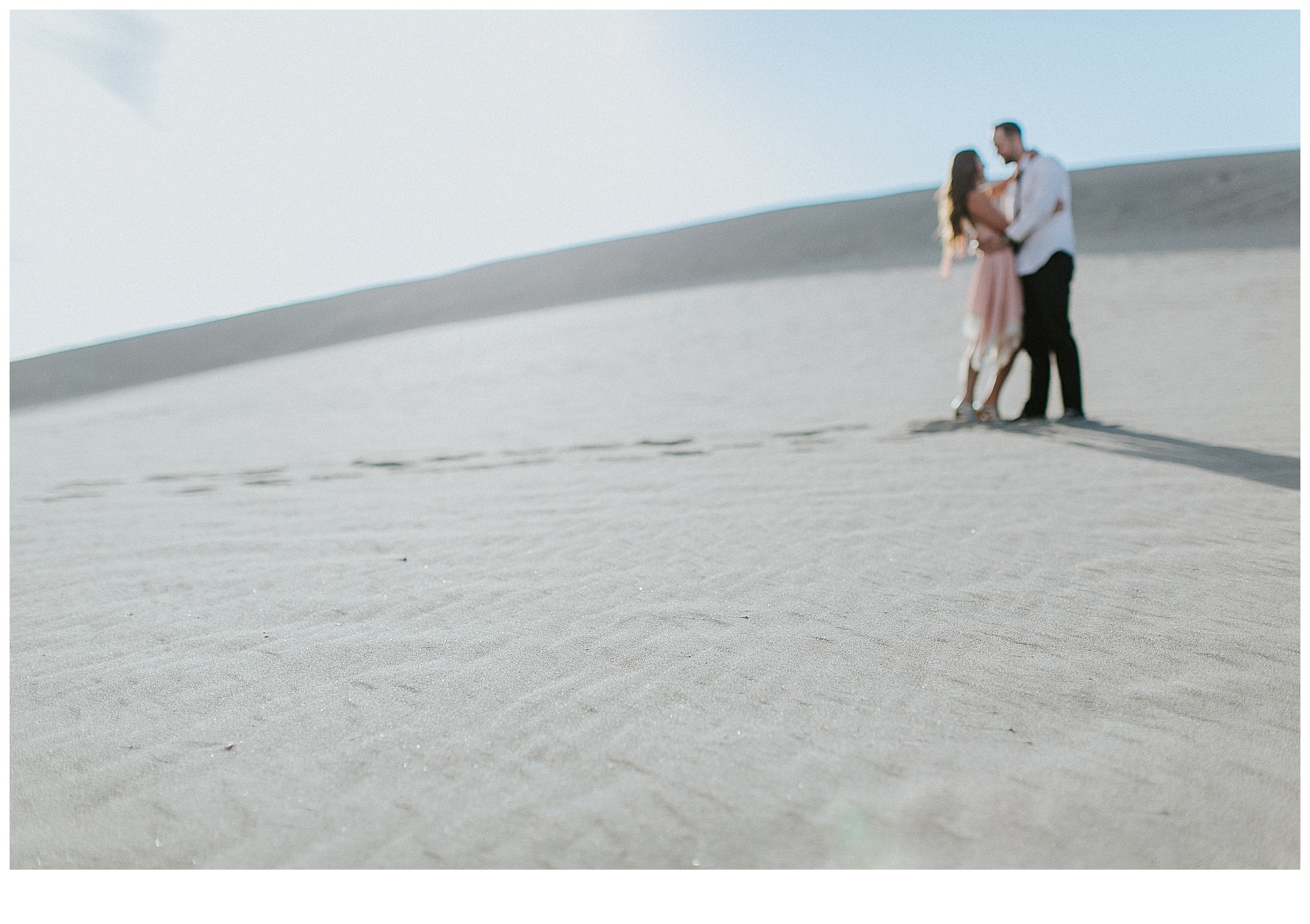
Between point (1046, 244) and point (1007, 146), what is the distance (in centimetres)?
65

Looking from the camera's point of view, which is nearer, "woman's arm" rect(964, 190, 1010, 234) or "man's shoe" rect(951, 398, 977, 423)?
"woman's arm" rect(964, 190, 1010, 234)

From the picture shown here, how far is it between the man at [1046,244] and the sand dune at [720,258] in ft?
42.2

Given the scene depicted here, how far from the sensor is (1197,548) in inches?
101

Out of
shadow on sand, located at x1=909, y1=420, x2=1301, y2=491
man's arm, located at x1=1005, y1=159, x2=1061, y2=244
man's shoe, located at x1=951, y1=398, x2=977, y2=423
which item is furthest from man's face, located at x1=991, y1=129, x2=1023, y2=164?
shadow on sand, located at x1=909, y1=420, x2=1301, y2=491

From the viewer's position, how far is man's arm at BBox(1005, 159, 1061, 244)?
4.84 metres

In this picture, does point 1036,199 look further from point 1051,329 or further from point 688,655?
point 688,655

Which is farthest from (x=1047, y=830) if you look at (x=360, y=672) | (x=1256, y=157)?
(x=1256, y=157)

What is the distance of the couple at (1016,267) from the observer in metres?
4.89

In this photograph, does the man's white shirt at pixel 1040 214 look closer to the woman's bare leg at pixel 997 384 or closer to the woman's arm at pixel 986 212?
the woman's arm at pixel 986 212

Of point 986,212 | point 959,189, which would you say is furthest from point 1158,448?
point 959,189

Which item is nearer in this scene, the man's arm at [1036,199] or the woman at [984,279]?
the man's arm at [1036,199]

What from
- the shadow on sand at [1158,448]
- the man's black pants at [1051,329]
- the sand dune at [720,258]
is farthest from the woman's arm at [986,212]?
the sand dune at [720,258]

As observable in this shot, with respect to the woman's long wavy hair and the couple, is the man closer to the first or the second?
the couple

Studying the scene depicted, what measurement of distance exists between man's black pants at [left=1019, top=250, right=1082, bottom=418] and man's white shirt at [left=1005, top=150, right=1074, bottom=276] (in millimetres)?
70
